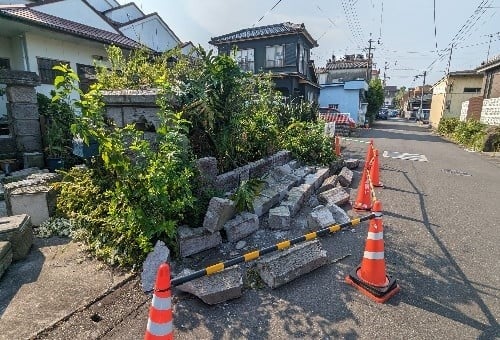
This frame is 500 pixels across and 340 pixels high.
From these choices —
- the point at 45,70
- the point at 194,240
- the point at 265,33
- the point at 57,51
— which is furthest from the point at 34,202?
the point at 265,33

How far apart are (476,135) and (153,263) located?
61.8 ft

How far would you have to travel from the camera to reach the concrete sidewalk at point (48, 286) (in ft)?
8.33

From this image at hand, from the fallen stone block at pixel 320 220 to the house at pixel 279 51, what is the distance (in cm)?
1872

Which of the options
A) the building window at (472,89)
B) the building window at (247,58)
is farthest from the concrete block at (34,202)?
the building window at (472,89)

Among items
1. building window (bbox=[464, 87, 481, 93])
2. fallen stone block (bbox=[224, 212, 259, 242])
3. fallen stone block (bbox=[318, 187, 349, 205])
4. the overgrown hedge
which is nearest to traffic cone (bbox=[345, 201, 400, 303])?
fallen stone block (bbox=[224, 212, 259, 242])

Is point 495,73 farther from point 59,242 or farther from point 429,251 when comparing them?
point 59,242

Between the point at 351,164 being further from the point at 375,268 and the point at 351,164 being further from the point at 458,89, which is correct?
the point at 458,89

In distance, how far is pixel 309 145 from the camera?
782 centimetres

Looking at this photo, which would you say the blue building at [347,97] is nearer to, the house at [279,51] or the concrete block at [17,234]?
the house at [279,51]

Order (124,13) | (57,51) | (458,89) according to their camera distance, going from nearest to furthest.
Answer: (57,51) → (124,13) → (458,89)

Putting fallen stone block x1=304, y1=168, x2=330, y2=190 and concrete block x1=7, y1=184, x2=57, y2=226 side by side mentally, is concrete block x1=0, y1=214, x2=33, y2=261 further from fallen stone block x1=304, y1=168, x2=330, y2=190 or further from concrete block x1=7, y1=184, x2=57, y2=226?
fallen stone block x1=304, y1=168, x2=330, y2=190

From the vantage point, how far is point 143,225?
3.33m

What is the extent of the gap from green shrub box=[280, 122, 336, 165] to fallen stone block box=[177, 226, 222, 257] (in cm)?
425

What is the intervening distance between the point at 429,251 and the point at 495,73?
2192 cm
